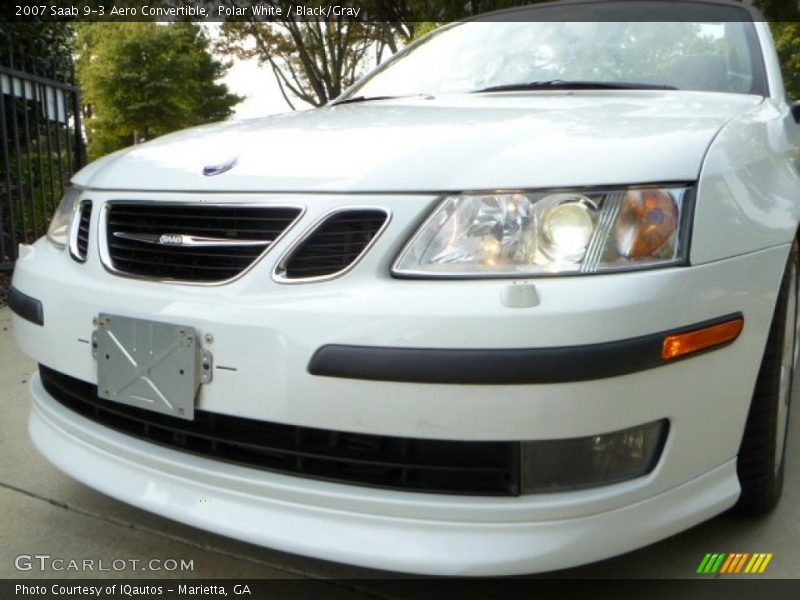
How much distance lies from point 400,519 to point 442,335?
362 mm

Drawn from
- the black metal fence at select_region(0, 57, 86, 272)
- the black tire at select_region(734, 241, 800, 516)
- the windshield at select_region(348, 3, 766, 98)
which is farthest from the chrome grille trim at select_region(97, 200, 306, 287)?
the black metal fence at select_region(0, 57, 86, 272)

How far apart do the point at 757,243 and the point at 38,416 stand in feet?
5.93

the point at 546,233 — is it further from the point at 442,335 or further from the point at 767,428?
the point at 767,428

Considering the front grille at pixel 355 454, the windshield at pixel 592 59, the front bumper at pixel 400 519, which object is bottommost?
the front bumper at pixel 400 519

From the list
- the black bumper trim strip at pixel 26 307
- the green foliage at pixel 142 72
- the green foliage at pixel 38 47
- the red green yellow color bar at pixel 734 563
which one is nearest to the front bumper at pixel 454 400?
the red green yellow color bar at pixel 734 563

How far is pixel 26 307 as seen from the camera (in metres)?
1.96

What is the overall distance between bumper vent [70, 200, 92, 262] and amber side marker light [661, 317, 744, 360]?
1368mm

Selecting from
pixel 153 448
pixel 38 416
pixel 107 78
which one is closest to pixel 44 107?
pixel 38 416

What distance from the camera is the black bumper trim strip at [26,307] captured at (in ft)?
6.19

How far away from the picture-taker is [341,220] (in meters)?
1.54

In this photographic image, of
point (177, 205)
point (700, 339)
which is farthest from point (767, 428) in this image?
point (177, 205)

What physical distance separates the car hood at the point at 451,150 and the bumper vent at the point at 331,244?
0.06 metres

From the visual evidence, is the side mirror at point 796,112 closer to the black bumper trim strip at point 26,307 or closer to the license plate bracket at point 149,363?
the license plate bracket at point 149,363

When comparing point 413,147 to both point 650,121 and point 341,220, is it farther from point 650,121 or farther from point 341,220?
point 650,121
